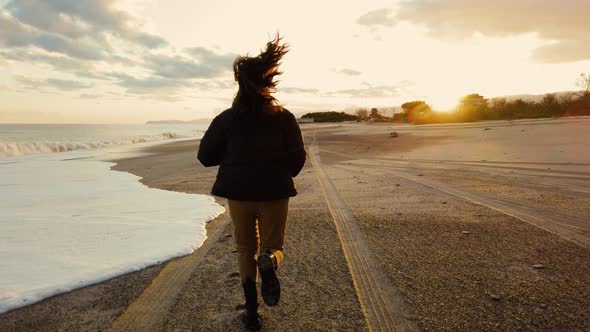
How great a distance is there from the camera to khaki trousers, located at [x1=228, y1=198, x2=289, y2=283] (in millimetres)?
2665

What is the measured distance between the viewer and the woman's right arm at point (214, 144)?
2686mm

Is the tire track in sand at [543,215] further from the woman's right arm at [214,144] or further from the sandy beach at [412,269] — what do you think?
the woman's right arm at [214,144]

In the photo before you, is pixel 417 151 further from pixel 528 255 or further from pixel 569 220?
pixel 528 255

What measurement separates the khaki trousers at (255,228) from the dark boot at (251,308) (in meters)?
0.06

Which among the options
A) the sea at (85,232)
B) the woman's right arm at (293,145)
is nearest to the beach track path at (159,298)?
the sea at (85,232)

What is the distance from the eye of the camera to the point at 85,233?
5.29 metres

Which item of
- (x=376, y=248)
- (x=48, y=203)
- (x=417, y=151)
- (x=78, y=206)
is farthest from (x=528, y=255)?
(x=417, y=151)

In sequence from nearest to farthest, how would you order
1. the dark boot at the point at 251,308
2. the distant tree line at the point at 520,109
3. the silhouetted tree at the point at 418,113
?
the dark boot at the point at 251,308 < the distant tree line at the point at 520,109 < the silhouetted tree at the point at 418,113

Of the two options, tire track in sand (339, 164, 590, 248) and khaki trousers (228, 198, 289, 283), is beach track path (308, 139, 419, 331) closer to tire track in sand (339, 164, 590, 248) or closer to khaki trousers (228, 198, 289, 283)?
khaki trousers (228, 198, 289, 283)

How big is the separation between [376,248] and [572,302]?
194 cm

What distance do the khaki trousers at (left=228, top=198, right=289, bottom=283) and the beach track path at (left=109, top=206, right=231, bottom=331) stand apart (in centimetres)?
87

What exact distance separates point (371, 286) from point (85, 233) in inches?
172

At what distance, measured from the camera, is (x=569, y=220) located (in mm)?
5105

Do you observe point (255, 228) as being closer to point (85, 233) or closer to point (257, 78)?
point (257, 78)
